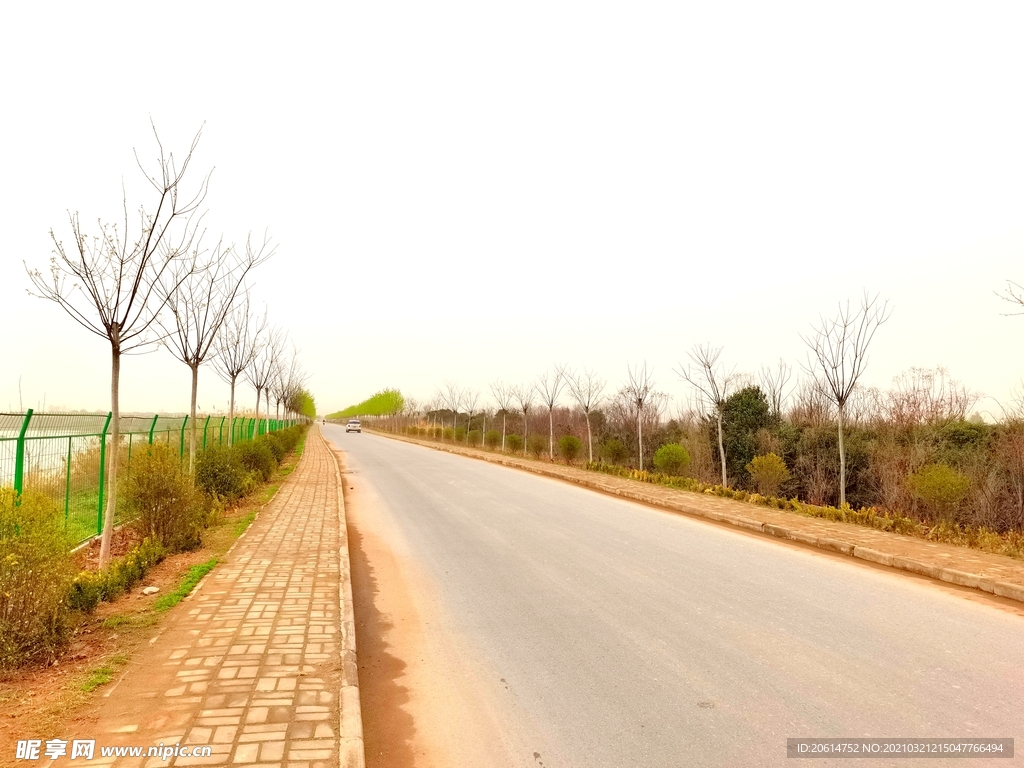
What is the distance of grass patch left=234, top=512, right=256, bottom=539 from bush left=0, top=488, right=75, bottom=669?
178 inches

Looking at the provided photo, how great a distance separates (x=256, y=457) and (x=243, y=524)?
638 centimetres

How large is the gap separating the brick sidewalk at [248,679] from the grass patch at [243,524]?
7.84 ft

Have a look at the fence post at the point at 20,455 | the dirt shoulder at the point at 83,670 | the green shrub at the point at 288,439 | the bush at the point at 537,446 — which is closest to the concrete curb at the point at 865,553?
the dirt shoulder at the point at 83,670

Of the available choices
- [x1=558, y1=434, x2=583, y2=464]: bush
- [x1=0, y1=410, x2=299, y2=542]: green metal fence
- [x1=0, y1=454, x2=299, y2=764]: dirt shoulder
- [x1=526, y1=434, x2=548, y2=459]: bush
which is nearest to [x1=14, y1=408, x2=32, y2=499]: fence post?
[x1=0, y1=410, x2=299, y2=542]: green metal fence

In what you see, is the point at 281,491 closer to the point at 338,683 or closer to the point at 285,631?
the point at 285,631

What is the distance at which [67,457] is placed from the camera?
8.23m

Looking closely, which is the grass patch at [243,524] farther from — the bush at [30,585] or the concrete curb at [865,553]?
the concrete curb at [865,553]

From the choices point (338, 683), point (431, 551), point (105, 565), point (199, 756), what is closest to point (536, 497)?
point (431, 551)

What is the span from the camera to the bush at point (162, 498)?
798 centimetres

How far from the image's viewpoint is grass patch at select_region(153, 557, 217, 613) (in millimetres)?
5738

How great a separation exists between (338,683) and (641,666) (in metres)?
2.17

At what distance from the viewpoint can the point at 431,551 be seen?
8.77 meters

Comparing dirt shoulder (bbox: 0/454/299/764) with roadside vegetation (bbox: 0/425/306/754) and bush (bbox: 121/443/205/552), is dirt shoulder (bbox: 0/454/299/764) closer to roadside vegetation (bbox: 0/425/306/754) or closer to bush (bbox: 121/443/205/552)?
roadside vegetation (bbox: 0/425/306/754)

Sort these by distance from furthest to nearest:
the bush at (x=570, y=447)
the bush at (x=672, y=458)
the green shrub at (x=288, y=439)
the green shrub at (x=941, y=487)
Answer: the green shrub at (x=288, y=439)
the bush at (x=570, y=447)
the bush at (x=672, y=458)
the green shrub at (x=941, y=487)
